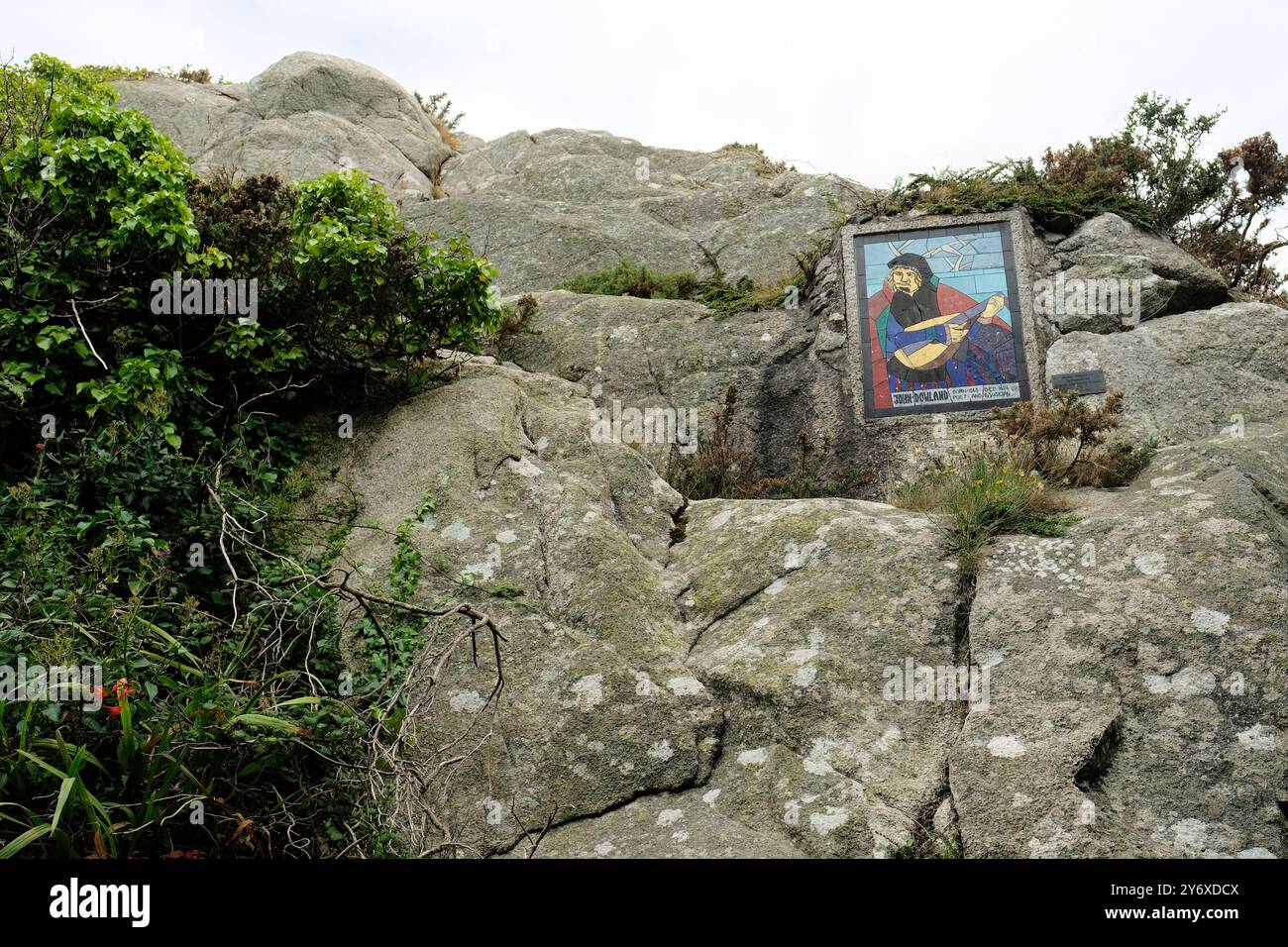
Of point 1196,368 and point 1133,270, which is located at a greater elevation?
point 1133,270

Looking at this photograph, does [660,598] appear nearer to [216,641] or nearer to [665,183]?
[216,641]

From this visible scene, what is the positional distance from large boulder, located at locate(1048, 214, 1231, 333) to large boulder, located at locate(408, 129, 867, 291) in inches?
111

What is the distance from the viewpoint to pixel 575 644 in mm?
7043

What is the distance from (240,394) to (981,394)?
737 centimetres

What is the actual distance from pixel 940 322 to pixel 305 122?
41.1 ft

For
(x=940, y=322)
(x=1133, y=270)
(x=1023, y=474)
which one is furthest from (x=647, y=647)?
(x=1133, y=270)

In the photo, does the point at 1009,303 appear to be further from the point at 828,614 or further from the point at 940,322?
the point at 828,614

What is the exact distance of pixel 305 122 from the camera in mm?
17578

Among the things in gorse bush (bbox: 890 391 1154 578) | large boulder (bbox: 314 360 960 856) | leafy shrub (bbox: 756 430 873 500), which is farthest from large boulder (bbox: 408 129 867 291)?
large boulder (bbox: 314 360 960 856)

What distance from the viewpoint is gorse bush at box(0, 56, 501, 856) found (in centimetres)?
544

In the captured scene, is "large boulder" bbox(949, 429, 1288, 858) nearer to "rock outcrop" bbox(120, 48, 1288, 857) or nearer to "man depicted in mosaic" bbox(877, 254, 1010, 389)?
"rock outcrop" bbox(120, 48, 1288, 857)

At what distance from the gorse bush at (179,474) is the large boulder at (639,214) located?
4.66 meters

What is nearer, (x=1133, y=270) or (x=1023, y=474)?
(x=1023, y=474)
